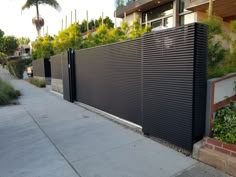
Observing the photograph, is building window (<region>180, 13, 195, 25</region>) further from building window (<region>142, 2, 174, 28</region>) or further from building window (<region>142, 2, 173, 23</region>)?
building window (<region>142, 2, 173, 23</region>)

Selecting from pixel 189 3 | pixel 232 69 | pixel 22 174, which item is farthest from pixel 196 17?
pixel 22 174

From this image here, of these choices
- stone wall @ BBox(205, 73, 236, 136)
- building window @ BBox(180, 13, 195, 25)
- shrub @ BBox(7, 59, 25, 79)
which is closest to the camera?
stone wall @ BBox(205, 73, 236, 136)

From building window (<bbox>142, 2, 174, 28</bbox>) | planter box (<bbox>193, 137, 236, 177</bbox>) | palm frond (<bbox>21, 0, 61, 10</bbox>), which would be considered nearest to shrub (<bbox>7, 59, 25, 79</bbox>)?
palm frond (<bbox>21, 0, 61, 10</bbox>)

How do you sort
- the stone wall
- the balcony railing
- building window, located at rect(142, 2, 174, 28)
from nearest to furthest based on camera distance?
the stone wall
building window, located at rect(142, 2, 174, 28)
the balcony railing

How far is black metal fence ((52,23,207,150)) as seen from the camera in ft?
10.8

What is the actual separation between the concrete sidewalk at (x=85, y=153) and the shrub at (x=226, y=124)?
0.47m

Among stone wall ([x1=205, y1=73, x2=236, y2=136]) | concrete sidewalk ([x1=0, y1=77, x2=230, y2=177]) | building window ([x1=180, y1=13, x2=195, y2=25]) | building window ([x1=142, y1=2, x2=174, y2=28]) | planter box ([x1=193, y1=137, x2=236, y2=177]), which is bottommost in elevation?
concrete sidewalk ([x1=0, y1=77, x2=230, y2=177])

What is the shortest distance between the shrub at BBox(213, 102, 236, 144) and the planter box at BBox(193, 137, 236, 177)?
0.12 m

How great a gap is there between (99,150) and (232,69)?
2.64 metres

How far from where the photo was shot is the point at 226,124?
126 inches

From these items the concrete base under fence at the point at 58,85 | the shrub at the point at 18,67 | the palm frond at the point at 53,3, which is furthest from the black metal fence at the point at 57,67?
the palm frond at the point at 53,3

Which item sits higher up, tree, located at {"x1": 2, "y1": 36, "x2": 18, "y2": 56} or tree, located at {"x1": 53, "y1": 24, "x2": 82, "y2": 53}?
tree, located at {"x1": 2, "y1": 36, "x2": 18, "y2": 56}

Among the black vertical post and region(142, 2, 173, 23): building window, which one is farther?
region(142, 2, 173, 23): building window

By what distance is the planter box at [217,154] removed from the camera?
281cm
